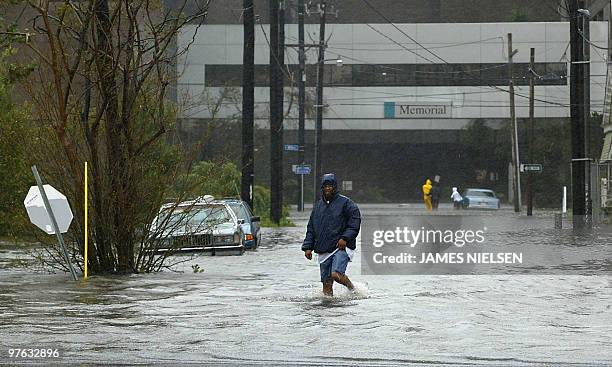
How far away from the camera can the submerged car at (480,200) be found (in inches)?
2714

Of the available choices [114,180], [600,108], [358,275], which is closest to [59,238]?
[114,180]

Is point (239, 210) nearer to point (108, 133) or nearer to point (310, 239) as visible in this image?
point (108, 133)

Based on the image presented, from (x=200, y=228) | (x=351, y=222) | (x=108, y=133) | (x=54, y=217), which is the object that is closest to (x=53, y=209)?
(x=54, y=217)

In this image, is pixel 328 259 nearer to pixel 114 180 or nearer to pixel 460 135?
pixel 114 180

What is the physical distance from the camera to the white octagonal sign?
771 inches

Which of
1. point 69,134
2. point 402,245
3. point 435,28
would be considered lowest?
point 402,245

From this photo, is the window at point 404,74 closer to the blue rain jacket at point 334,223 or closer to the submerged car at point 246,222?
the submerged car at point 246,222

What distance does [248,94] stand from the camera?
121ft

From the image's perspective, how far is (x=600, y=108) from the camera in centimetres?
7912

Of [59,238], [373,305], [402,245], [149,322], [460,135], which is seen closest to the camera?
[149,322]

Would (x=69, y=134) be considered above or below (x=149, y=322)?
above

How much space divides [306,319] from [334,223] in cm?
258

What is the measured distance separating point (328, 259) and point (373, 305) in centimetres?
105

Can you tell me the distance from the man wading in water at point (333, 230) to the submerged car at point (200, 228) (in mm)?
4679
